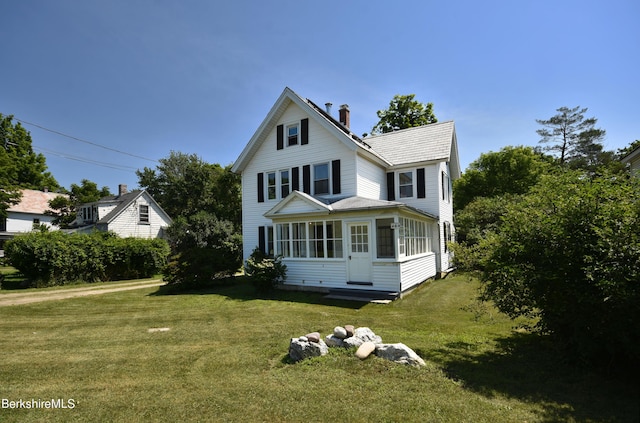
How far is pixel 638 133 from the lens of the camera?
906 inches

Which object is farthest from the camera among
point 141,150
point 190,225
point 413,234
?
point 141,150

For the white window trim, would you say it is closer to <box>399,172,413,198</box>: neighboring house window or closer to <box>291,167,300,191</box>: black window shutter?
<box>291,167,300,191</box>: black window shutter

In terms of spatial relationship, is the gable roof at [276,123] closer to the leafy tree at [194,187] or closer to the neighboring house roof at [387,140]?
the neighboring house roof at [387,140]

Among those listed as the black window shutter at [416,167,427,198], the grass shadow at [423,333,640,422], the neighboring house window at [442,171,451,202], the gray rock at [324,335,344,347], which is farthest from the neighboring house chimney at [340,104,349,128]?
the grass shadow at [423,333,640,422]

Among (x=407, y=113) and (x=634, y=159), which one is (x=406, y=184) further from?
(x=407, y=113)

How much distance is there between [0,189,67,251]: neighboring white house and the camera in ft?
106

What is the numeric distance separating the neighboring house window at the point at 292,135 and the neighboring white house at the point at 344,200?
0.05 m

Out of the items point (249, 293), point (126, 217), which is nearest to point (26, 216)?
point (126, 217)

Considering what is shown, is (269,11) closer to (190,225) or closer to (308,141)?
(308,141)

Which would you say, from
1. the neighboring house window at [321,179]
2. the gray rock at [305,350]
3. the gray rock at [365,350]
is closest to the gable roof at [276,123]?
the neighboring house window at [321,179]

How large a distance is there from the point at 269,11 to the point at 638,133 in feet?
92.6

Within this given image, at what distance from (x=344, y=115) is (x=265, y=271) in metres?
10.9

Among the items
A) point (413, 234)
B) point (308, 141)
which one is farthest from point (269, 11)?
point (413, 234)

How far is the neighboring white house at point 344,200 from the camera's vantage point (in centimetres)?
1162
